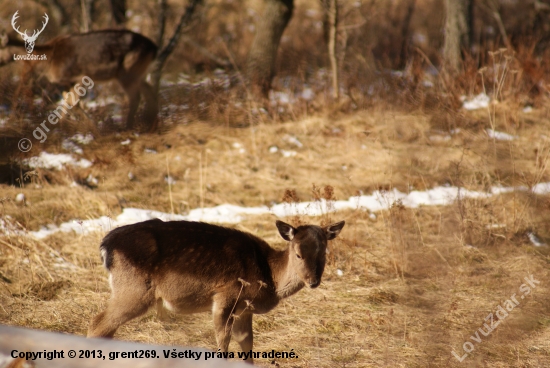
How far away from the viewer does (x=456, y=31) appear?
1355 centimetres

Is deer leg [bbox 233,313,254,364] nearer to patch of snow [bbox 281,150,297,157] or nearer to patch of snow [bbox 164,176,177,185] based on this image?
patch of snow [bbox 164,176,177,185]

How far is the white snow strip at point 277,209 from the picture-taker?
7867 mm

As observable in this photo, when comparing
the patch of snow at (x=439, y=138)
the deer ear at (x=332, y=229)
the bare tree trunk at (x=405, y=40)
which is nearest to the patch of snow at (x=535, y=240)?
the patch of snow at (x=439, y=138)

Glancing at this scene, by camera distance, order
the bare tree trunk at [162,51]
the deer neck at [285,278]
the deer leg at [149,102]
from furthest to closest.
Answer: the bare tree trunk at [162,51], the deer leg at [149,102], the deer neck at [285,278]

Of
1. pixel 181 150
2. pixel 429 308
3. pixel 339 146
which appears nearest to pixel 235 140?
pixel 181 150

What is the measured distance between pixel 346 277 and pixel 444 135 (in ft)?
15.2

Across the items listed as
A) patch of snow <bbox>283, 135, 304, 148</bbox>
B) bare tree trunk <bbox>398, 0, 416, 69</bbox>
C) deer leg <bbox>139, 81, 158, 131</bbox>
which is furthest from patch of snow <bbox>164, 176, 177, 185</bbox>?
bare tree trunk <bbox>398, 0, 416, 69</bbox>

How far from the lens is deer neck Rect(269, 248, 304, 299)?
5.35 metres

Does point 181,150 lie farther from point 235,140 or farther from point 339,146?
point 339,146

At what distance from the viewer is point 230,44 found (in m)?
16.3

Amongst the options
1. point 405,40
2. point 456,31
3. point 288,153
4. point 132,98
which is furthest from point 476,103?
point 132,98

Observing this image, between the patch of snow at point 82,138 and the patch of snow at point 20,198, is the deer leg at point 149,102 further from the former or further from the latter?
the patch of snow at point 20,198

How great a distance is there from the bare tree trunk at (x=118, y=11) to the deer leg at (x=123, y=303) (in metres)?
11.4

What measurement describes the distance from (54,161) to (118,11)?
6.95m
